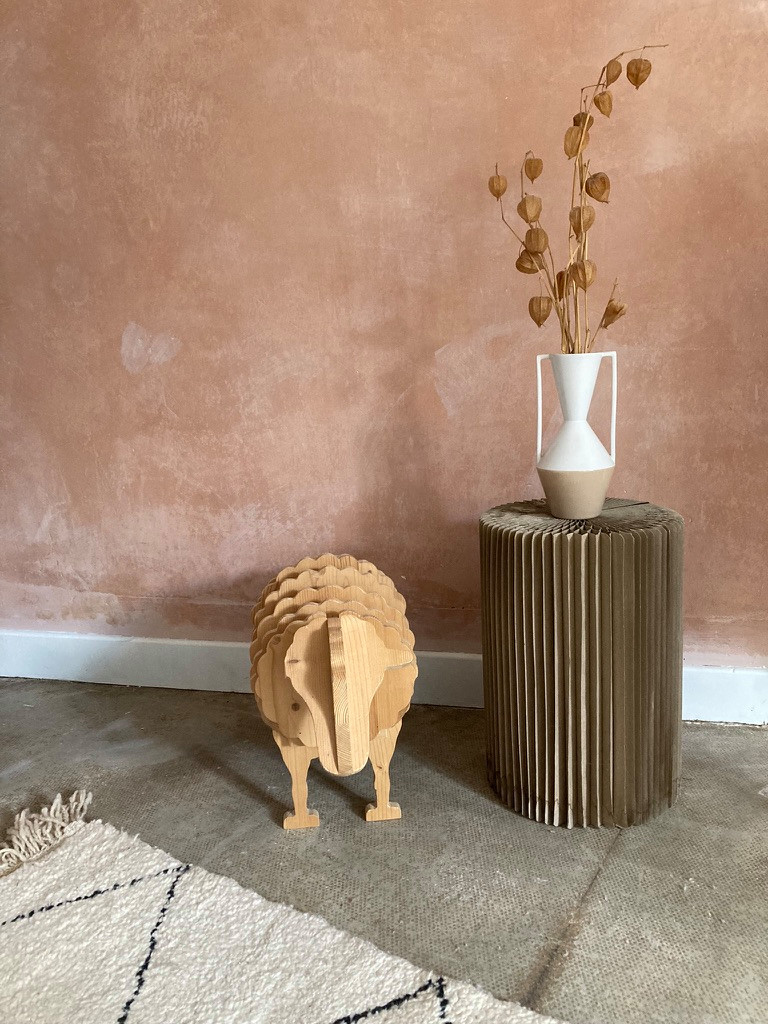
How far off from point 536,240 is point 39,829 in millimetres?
1660

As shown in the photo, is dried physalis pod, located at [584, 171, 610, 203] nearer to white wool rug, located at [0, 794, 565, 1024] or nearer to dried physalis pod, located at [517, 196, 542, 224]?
dried physalis pod, located at [517, 196, 542, 224]

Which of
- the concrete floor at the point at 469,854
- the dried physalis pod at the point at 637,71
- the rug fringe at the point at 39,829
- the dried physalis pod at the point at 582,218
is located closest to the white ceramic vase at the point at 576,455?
the dried physalis pod at the point at 582,218

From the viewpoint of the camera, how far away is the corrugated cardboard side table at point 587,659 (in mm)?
1629

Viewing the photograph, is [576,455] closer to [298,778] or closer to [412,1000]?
[298,778]

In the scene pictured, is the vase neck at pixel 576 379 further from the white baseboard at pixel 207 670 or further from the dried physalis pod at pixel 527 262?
the white baseboard at pixel 207 670

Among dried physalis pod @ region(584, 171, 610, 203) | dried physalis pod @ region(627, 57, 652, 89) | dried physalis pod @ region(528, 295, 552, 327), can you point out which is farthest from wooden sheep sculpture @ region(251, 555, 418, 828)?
dried physalis pod @ region(627, 57, 652, 89)

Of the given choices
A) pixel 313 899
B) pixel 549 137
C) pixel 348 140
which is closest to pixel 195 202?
pixel 348 140

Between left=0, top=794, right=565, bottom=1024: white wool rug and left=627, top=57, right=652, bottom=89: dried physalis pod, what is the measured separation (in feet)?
5.61

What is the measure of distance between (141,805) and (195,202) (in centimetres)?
163

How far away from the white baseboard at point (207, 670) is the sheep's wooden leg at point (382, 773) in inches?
23.2

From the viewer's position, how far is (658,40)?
6.44ft

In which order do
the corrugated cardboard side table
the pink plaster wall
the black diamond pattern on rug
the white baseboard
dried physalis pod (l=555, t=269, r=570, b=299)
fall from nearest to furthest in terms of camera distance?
the black diamond pattern on rug, the corrugated cardboard side table, dried physalis pod (l=555, t=269, r=570, b=299), the pink plaster wall, the white baseboard

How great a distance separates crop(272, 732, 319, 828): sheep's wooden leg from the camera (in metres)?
1.79

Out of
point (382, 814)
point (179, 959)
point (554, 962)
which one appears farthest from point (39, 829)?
point (554, 962)
